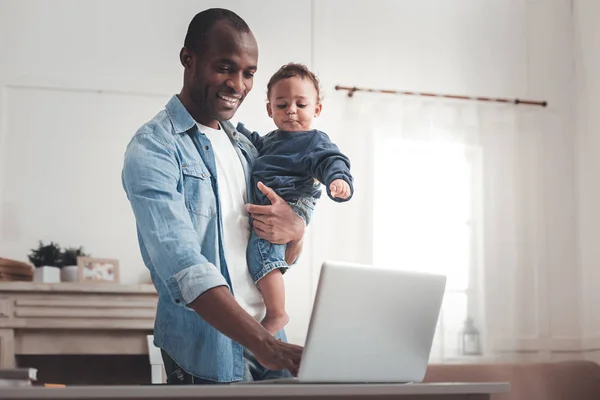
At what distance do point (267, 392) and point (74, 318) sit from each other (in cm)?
275

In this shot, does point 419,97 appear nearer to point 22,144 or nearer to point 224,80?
point 22,144

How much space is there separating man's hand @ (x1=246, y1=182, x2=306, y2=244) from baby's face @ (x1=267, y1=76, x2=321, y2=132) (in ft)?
1.37

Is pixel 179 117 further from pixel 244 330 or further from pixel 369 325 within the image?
pixel 369 325

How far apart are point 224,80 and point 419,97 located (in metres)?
2.96

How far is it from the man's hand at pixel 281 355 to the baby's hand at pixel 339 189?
645 millimetres

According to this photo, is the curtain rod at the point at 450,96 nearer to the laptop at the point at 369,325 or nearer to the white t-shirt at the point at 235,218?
the white t-shirt at the point at 235,218

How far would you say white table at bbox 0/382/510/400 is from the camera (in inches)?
40.0

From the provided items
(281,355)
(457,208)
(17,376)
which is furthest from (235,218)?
(457,208)

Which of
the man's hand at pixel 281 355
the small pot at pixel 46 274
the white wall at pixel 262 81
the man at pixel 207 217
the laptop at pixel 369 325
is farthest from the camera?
the white wall at pixel 262 81

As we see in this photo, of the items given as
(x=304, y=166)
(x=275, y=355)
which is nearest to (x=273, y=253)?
(x=304, y=166)

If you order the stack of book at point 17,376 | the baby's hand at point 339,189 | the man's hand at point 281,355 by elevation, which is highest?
the baby's hand at point 339,189

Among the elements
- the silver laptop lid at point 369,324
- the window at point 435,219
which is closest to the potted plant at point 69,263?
the window at point 435,219

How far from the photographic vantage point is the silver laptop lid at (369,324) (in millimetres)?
1268

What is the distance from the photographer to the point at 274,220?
73.4 inches
